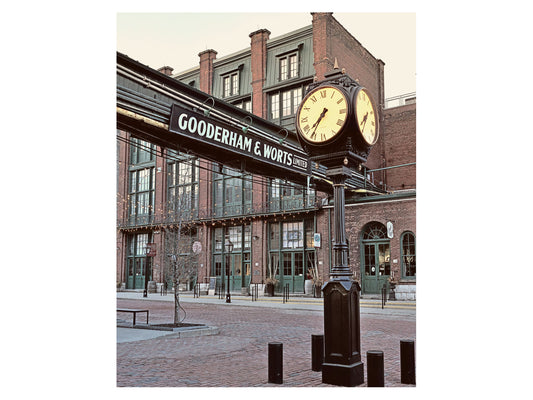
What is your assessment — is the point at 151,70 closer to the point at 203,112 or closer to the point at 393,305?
the point at 203,112

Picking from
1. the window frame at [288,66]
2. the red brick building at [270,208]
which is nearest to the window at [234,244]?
the red brick building at [270,208]

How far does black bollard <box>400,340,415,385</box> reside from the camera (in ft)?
17.6

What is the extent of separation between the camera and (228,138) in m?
7.97

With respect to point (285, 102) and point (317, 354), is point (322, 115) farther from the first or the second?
point (285, 102)

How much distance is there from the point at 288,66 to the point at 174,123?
17939 mm

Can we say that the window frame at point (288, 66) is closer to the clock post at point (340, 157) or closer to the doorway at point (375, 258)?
the doorway at point (375, 258)

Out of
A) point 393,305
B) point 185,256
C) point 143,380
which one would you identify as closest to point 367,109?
point 143,380

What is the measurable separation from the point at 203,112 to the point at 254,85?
17.9m

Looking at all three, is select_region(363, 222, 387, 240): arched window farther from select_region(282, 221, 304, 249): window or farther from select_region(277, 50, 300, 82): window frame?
select_region(277, 50, 300, 82): window frame

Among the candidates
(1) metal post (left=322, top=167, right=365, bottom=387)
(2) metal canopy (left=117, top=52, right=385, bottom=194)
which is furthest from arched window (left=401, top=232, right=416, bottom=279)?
(1) metal post (left=322, top=167, right=365, bottom=387)

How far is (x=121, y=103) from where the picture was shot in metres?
6.69

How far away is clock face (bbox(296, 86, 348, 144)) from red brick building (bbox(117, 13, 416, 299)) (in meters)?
12.4

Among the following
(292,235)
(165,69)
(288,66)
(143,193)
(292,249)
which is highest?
(288,66)

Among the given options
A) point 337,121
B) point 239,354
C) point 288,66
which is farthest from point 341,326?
point 288,66
